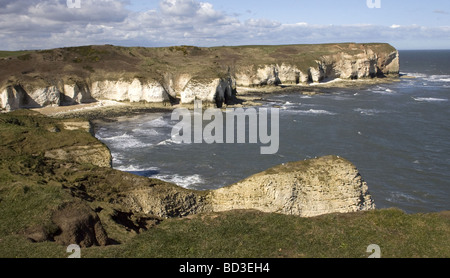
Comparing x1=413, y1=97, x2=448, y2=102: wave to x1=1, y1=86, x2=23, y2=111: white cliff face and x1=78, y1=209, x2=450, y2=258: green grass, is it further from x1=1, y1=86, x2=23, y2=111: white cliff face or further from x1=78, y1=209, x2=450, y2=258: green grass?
x1=1, y1=86, x2=23, y2=111: white cliff face

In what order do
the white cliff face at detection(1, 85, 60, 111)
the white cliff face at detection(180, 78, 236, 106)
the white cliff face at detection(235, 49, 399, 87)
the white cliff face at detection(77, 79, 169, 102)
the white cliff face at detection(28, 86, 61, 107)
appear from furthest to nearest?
the white cliff face at detection(235, 49, 399, 87) < the white cliff face at detection(77, 79, 169, 102) < the white cliff face at detection(180, 78, 236, 106) < the white cliff face at detection(28, 86, 61, 107) < the white cliff face at detection(1, 85, 60, 111)

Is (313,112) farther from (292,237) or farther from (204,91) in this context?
(292,237)

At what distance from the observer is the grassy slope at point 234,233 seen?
1336 cm

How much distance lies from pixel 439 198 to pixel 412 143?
17.5 meters

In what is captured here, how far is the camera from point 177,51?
10450 cm

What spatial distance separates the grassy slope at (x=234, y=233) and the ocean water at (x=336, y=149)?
662 inches

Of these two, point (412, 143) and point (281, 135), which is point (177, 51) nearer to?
point (281, 135)

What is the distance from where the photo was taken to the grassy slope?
1336 cm

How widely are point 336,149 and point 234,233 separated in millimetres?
33855

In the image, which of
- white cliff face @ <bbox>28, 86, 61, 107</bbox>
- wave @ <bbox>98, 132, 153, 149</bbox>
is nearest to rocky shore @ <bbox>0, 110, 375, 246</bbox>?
wave @ <bbox>98, 132, 153, 149</bbox>

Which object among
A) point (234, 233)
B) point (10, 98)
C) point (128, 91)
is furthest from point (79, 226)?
point (128, 91)

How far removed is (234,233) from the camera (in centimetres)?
1507

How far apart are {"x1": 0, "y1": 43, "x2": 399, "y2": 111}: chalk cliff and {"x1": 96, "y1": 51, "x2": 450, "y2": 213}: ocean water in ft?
34.0
